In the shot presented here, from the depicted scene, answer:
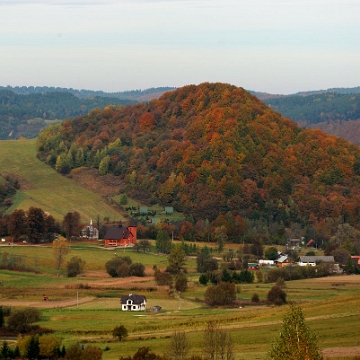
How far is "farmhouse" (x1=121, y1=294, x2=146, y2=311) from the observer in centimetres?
7788

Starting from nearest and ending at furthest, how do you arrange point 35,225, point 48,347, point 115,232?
point 48,347, point 35,225, point 115,232

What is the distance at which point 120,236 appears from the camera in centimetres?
11775

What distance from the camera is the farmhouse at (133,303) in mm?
77875

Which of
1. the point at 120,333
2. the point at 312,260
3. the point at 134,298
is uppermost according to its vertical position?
the point at 120,333

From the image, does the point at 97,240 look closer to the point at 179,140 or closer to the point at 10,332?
the point at 179,140

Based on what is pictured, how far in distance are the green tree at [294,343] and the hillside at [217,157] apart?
313ft

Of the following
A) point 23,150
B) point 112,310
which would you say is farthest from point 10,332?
point 23,150

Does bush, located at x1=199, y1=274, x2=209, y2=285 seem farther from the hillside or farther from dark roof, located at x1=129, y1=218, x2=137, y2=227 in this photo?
the hillside

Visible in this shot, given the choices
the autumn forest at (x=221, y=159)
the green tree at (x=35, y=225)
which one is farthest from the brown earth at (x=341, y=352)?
the autumn forest at (x=221, y=159)

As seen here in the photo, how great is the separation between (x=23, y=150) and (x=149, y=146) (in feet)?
76.3

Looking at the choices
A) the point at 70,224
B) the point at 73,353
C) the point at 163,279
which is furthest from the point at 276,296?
the point at 70,224

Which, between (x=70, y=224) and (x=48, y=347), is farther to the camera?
(x=70, y=224)

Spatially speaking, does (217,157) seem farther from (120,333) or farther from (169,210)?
(120,333)

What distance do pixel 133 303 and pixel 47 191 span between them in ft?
222
